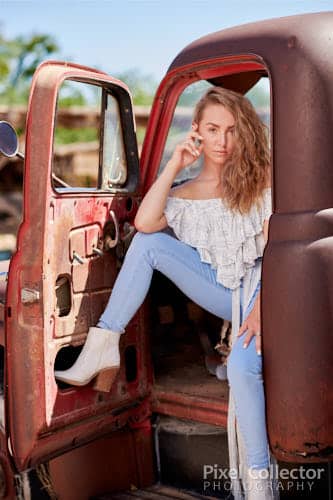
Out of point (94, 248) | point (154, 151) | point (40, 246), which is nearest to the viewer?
point (40, 246)

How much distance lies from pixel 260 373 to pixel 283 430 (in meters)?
0.19

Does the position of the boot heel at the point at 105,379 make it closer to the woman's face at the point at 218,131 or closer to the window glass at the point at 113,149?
the window glass at the point at 113,149

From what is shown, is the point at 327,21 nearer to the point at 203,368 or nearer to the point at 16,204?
the point at 203,368

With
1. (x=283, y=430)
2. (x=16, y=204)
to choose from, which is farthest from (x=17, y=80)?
(x=283, y=430)

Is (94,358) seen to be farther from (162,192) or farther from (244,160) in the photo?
(244,160)

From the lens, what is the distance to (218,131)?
2.68 metres

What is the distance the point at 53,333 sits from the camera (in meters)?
2.48

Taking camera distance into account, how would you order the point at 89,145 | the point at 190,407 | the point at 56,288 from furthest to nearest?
the point at 89,145
the point at 190,407
the point at 56,288

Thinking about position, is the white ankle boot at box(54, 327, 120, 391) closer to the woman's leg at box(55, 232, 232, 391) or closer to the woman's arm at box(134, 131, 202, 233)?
the woman's leg at box(55, 232, 232, 391)

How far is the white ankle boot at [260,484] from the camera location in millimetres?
2258

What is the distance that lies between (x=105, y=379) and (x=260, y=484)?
2.36 feet

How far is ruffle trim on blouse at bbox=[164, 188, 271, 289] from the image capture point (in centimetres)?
255

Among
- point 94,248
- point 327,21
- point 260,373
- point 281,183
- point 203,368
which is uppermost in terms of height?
point 327,21

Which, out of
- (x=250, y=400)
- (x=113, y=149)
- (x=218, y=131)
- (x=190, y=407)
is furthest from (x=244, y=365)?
(x=113, y=149)
